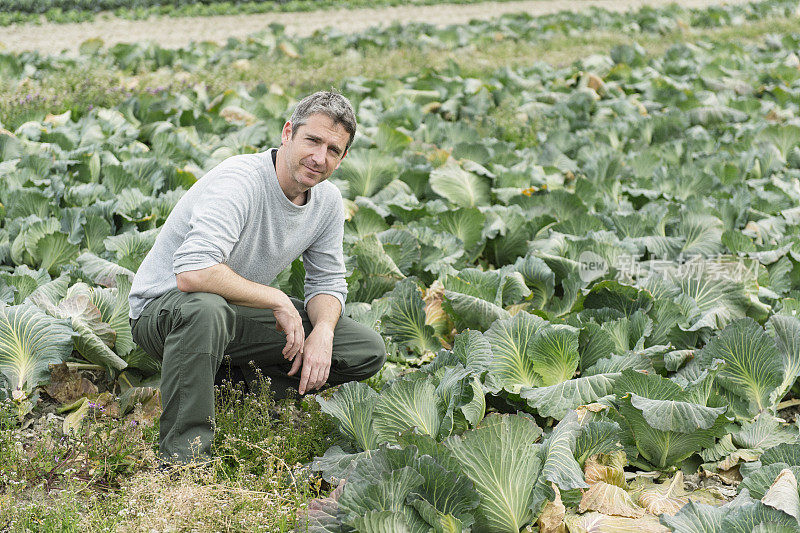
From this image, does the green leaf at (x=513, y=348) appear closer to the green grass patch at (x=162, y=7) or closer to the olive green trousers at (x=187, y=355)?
the olive green trousers at (x=187, y=355)

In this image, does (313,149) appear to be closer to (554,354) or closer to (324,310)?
(324,310)

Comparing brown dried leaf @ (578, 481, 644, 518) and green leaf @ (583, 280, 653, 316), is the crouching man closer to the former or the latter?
brown dried leaf @ (578, 481, 644, 518)

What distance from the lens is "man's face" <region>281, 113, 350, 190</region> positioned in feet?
10.1

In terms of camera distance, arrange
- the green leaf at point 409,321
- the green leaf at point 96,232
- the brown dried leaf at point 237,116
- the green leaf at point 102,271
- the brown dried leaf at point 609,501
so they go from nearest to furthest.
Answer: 1. the brown dried leaf at point 609,501
2. the green leaf at point 409,321
3. the green leaf at point 102,271
4. the green leaf at point 96,232
5. the brown dried leaf at point 237,116

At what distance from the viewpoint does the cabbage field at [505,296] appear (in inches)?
105

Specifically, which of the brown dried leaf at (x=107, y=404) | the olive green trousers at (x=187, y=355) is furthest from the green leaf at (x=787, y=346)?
the brown dried leaf at (x=107, y=404)

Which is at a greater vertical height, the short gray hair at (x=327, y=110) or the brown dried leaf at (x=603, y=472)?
the short gray hair at (x=327, y=110)

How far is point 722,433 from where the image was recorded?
308cm

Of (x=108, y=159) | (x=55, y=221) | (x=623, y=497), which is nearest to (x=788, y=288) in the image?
(x=623, y=497)

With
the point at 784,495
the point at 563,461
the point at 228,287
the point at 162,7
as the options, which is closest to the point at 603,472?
the point at 563,461

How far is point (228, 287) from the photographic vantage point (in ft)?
9.63

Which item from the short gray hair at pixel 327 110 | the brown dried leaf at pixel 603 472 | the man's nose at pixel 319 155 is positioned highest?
the short gray hair at pixel 327 110

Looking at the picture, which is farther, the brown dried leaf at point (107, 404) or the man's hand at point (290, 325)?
the brown dried leaf at point (107, 404)

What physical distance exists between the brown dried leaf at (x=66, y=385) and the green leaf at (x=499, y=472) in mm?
1838
